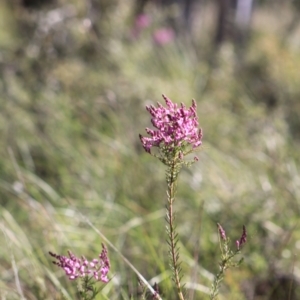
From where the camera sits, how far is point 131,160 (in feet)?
10.0

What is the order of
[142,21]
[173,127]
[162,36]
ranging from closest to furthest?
[173,127] → [142,21] → [162,36]

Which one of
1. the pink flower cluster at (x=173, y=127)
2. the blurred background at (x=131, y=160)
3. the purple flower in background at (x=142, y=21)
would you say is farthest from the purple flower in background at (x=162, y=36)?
the pink flower cluster at (x=173, y=127)

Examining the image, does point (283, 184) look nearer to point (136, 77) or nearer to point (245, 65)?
point (136, 77)

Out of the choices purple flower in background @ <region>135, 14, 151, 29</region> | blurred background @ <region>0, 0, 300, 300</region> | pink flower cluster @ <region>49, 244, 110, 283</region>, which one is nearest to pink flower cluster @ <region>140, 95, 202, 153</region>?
pink flower cluster @ <region>49, 244, 110, 283</region>

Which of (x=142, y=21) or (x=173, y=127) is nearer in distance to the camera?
(x=173, y=127)

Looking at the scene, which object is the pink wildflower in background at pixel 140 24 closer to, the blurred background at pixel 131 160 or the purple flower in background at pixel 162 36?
the blurred background at pixel 131 160

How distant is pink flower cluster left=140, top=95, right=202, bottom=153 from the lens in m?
1.02

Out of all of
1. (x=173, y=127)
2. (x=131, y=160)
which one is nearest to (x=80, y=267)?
(x=173, y=127)

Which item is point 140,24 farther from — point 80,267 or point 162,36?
point 80,267

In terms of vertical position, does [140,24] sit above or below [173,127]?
above

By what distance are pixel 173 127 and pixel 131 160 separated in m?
2.03

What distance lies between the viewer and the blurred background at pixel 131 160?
6.78 feet

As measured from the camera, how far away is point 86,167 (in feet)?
10.2

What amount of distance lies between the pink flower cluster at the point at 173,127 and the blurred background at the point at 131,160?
21.2 inches
